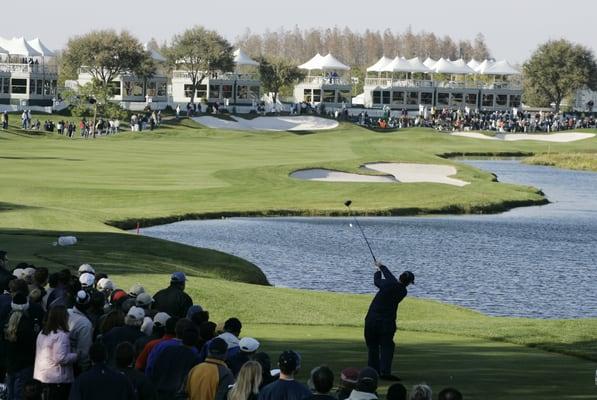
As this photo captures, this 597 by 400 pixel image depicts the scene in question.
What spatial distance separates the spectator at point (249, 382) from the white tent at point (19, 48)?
5531 inches

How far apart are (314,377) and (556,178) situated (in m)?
88.3

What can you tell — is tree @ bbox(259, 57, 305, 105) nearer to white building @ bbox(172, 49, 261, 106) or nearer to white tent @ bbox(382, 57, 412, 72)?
white building @ bbox(172, 49, 261, 106)

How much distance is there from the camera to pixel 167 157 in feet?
303

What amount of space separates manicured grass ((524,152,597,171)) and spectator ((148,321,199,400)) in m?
99.3

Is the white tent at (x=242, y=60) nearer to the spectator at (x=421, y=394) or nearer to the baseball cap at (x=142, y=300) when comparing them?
the baseball cap at (x=142, y=300)

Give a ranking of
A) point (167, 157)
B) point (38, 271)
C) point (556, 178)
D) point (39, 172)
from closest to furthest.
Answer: point (38, 271) → point (39, 172) → point (167, 157) → point (556, 178)

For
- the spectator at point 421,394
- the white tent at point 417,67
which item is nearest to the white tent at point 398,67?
the white tent at point 417,67

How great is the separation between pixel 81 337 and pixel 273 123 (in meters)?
126

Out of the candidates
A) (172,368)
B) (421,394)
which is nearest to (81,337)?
(172,368)

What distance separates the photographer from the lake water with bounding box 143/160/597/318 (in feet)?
138

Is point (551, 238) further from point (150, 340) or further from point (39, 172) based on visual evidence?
point (150, 340)

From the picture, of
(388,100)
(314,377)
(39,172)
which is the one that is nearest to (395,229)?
(39,172)

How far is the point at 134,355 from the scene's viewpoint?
1491cm

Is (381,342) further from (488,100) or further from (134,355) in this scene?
(488,100)
